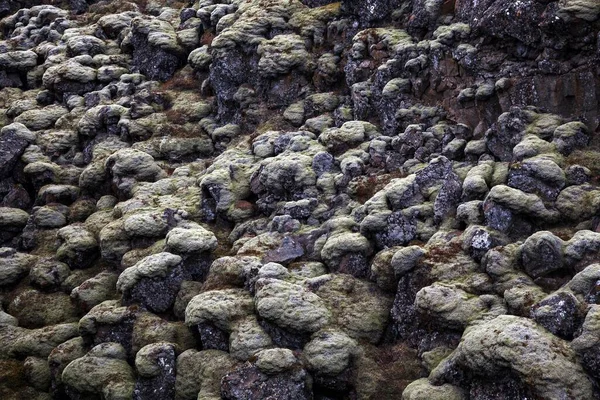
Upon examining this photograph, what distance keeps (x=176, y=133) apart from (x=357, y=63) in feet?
34.8

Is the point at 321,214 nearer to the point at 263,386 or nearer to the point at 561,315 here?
the point at 263,386

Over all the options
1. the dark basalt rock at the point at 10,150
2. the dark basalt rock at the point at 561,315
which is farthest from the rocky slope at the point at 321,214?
the dark basalt rock at the point at 10,150

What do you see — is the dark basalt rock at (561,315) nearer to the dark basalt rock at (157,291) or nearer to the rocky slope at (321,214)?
the rocky slope at (321,214)

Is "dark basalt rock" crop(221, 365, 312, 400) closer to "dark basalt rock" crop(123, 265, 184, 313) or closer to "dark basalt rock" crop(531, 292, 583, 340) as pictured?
"dark basalt rock" crop(123, 265, 184, 313)

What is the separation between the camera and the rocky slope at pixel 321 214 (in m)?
22.7

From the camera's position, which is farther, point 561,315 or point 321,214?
point 321,214

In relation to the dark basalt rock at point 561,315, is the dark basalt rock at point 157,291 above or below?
below

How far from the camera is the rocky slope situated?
22.7 meters

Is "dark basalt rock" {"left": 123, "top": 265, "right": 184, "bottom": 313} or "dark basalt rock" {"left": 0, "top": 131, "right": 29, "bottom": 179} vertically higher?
"dark basalt rock" {"left": 0, "top": 131, "right": 29, "bottom": 179}

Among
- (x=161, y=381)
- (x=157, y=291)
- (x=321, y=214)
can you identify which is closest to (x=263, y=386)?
(x=161, y=381)

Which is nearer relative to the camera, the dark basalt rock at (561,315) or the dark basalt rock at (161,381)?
the dark basalt rock at (561,315)

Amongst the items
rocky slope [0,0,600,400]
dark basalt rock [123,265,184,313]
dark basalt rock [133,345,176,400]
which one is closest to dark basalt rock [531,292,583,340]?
rocky slope [0,0,600,400]

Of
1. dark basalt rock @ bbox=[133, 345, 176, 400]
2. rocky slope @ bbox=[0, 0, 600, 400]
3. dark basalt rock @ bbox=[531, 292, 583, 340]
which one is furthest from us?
dark basalt rock @ bbox=[133, 345, 176, 400]

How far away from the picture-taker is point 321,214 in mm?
29484
